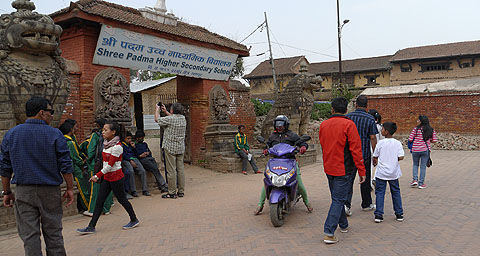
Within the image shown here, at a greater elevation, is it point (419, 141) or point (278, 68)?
point (278, 68)

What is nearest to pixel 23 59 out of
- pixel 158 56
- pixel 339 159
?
pixel 158 56

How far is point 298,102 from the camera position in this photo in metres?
12.3

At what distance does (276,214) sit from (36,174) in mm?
3031

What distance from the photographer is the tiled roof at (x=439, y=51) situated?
1244 inches

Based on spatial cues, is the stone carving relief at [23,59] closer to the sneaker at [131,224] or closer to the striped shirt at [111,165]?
the striped shirt at [111,165]

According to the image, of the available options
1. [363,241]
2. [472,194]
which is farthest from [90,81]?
[472,194]

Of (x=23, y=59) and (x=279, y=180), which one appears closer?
(x=279, y=180)

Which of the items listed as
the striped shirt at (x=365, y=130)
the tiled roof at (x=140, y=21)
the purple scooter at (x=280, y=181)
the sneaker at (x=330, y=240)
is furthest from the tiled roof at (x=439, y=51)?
the sneaker at (x=330, y=240)

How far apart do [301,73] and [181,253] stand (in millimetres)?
9748

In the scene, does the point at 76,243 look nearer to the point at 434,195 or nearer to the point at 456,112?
the point at 434,195

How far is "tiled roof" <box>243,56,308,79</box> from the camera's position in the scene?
3897cm

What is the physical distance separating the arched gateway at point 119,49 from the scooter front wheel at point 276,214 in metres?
4.35

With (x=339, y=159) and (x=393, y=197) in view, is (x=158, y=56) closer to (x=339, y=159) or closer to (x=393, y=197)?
(x=339, y=159)

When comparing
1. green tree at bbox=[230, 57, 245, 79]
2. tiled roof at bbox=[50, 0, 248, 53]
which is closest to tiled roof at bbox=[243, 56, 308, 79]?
green tree at bbox=[230, 57, 245, 79]
